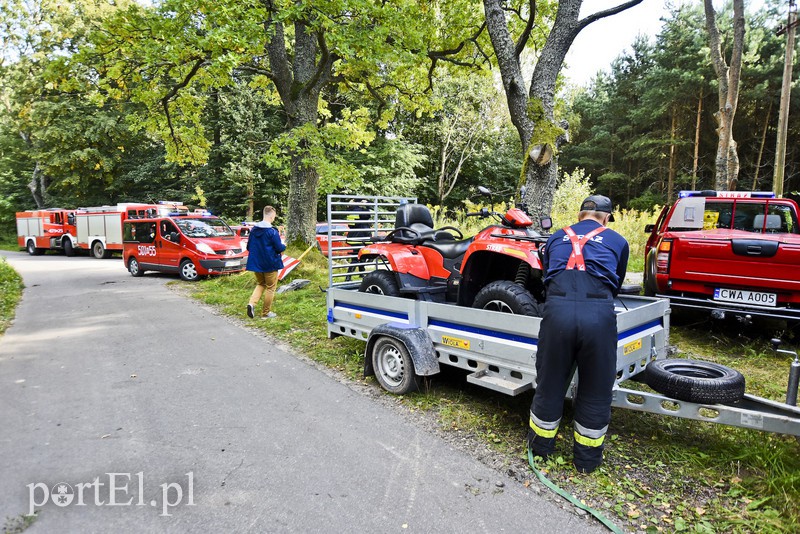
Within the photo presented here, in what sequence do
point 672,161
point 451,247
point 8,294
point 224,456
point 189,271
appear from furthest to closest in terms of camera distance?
point 672,161 → point 189,271 → point 8,294 → point 451,247 → point 224,456

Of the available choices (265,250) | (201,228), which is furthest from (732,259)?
(201,228)

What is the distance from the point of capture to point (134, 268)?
50.4 ft

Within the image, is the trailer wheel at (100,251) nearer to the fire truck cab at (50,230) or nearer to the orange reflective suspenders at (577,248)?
the fire truck cab at (50,230)

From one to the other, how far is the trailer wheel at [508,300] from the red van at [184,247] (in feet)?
35.8

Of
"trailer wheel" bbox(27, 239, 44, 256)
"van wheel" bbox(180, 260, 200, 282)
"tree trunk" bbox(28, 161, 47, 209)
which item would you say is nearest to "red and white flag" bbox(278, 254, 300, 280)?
"van wheel" bbox(180, 260, 200, 282)

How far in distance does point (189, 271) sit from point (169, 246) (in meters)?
1.23

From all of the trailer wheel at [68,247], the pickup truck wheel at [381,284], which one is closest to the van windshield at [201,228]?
the pickup truck wheel at [381,284]

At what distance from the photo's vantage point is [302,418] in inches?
164

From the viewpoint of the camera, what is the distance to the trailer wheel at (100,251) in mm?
23234

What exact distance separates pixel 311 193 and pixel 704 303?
937 cm

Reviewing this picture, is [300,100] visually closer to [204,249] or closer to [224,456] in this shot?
[204,249]

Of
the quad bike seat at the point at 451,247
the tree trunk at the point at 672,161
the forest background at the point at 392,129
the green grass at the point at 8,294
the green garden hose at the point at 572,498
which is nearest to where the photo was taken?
the green garden hose at the point at 572,498

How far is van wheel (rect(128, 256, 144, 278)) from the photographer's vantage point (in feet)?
49.8

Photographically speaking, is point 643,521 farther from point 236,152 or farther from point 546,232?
point 236,152
